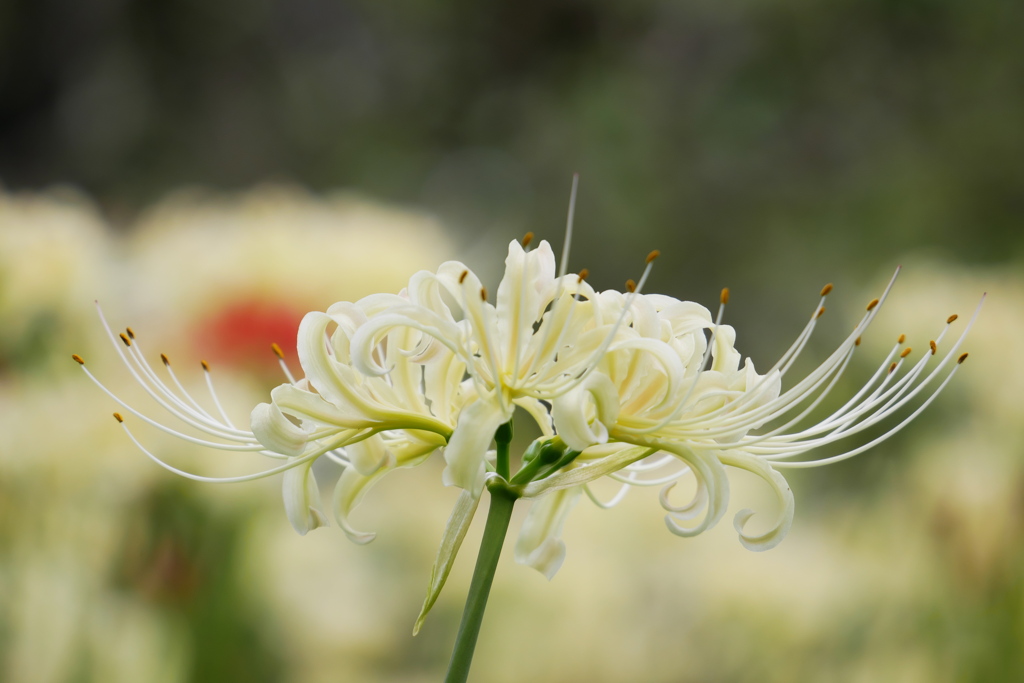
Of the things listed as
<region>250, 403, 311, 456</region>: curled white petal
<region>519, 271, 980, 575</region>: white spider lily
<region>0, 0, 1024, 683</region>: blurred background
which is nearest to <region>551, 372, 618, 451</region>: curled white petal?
<region>519, 271, 980, 575</region>: white spider lily

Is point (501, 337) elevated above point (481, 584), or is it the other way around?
point (501, 337)

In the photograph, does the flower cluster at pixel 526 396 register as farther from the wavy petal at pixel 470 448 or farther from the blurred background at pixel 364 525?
the blurred background at pixel 364 525

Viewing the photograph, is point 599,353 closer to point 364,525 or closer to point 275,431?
point 275,431

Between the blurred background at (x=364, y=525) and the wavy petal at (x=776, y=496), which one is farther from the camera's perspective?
the blurred background at (x=364, y=525)

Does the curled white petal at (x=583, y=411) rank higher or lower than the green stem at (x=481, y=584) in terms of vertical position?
higher

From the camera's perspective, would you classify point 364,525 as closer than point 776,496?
No

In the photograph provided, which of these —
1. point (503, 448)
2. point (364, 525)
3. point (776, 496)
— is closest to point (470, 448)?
point (503, 448)

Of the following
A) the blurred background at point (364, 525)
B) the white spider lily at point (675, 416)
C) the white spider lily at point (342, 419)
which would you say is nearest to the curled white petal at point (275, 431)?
the white spider lily at point (342, 419)
